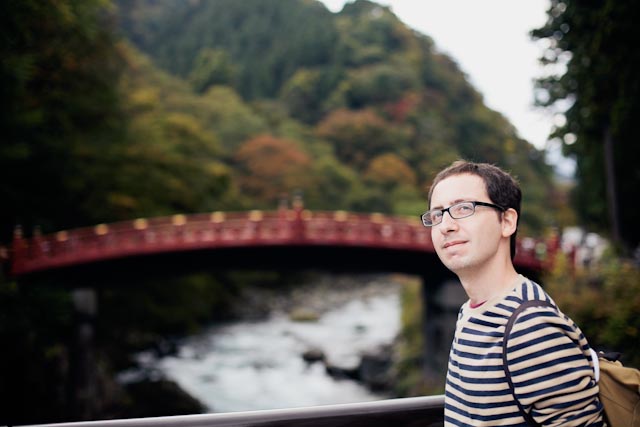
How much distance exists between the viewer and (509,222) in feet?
5.64

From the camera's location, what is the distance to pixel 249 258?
18344 millimetres

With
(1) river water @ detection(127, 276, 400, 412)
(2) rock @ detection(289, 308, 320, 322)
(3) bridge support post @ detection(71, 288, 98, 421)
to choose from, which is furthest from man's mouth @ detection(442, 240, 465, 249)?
(2) rock @ detection(289, 308, 320, 322)

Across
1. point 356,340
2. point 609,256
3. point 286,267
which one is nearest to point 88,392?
point 286,267

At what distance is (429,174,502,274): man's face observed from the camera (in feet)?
5.50

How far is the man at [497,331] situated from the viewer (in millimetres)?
1416

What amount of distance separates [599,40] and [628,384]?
32.4ft

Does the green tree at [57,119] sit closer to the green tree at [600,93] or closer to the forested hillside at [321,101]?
the green tree at [600,93]

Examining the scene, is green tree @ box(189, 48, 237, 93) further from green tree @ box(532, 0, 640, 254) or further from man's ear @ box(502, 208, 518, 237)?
man's ear @ box(502, 208, 518, 237)

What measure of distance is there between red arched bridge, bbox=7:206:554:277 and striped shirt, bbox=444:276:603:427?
1469cm

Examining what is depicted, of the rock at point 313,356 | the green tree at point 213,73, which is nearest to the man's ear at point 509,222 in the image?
the rock at point 313,356

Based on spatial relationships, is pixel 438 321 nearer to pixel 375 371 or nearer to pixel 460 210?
pixel 375 371

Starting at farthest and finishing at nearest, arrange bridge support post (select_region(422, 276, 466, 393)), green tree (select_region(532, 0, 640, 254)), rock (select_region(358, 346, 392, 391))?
rock (select_region(358, 346, 392, 391)), bridge support post (select_region(422, 276, 466, 393)), green tree (select_region(532, 0, 640, 254))

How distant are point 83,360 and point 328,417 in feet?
51.2

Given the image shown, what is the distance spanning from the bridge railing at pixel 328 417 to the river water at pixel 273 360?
14.5 metres
